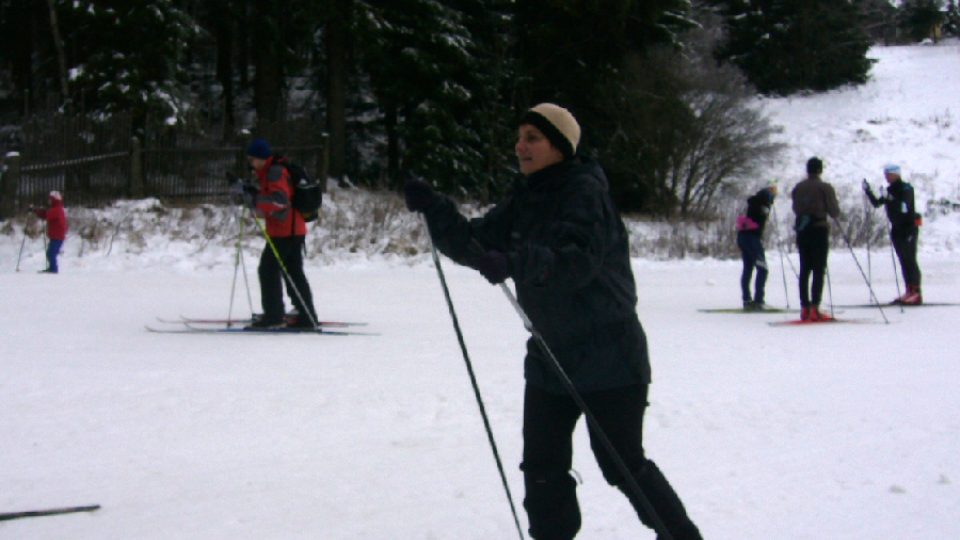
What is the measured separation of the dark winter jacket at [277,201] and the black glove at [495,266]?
21.3 ft

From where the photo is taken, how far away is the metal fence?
65.8 ft

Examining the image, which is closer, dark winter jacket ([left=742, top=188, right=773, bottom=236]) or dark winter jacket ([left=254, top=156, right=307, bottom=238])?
dark winter jacket ([left=254, top=156, right=307, bottom=238])

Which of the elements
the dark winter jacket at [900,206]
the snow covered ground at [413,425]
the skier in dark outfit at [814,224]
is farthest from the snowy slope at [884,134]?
the snow covered ground at [413,425]

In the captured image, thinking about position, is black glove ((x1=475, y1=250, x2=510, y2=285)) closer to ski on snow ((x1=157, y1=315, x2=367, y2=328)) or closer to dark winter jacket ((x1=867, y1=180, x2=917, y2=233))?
ski on snow ((x1=157, y1=315, x2=367, y2=328))

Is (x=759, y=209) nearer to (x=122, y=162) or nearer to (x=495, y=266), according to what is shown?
(x=495, y=266)

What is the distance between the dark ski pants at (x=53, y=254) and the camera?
55.4 feet

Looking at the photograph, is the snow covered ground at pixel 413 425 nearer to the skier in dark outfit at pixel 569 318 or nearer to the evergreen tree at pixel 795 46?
the skier in dark outfit at pixel 569 318

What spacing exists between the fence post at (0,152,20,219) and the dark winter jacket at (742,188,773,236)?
12697 millimetres

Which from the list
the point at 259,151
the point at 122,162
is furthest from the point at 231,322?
the point at 122,162

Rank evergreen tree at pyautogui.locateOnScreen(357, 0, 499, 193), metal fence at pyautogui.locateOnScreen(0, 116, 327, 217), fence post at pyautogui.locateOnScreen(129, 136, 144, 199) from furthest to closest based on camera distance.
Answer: evergreen tree at pyautogui.locateOnScreen(357, 0, 499, 193) → fence post at pyautogui.locateOnScreen(129, 136, 144, 199) → metal fence at pyautogui.locateOnScreen(0, 116, 327, 217)

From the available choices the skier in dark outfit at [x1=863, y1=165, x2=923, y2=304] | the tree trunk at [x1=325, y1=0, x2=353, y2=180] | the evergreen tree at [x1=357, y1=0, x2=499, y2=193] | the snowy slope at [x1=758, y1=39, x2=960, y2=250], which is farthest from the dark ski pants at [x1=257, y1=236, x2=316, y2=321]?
the snowy slope at [x1=758, y1=39, x2=960, y2=250]

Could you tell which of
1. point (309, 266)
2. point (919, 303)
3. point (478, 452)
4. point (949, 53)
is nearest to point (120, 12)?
point (309, 266)

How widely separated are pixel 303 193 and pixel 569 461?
6.55 metres

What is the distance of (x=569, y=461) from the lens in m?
3.49
